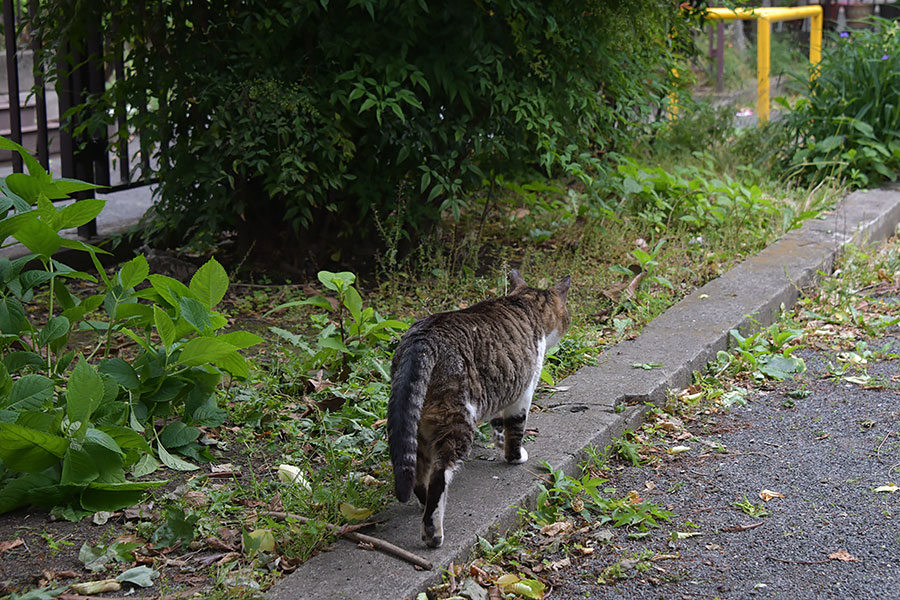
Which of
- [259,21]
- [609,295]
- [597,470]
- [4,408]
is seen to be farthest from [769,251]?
[4,408]

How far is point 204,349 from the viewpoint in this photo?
3.45m

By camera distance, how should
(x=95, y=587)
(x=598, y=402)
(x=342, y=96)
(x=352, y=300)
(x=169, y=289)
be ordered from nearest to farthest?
(x=95, y=587) < (x=169, y=289) < (x=598, y=402) < (x=352, y=300) < (x=342, y=96)

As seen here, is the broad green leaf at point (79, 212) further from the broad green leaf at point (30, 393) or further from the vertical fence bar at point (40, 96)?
the vertical fence bar at point (40, 96)

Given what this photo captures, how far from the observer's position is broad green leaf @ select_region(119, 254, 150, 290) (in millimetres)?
3646

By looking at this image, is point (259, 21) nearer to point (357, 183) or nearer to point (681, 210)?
point (357, 183)

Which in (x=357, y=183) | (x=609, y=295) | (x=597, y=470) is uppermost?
(x=357, y=183)

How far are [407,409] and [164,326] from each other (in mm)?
1030

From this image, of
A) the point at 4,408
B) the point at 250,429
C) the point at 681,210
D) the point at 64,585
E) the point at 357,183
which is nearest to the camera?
the point at 64,585

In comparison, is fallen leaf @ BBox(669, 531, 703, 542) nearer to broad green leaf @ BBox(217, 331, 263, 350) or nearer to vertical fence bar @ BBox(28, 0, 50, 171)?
broad green leaf @ BBox(217, 331, 263, 350)

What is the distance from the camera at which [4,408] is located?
317cm

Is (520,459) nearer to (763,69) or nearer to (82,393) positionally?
(82,393)

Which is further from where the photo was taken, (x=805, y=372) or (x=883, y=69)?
(x=883, y=69)

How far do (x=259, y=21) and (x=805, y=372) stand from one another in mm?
3437

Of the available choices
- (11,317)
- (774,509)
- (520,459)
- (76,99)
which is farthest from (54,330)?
(76,99)
